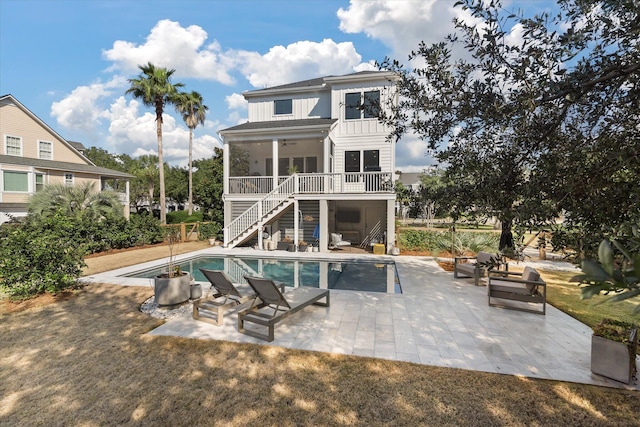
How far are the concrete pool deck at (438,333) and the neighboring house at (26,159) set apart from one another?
819 inches

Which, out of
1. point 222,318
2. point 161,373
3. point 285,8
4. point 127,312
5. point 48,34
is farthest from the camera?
point 48,34

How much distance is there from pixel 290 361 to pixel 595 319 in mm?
6611

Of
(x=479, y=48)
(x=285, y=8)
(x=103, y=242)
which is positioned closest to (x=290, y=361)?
(x=479, y=48)

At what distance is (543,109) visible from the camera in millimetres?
3145

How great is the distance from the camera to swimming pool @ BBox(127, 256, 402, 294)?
9.75m

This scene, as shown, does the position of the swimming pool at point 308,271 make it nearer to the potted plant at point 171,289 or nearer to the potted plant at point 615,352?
the potted plant at point 171,289

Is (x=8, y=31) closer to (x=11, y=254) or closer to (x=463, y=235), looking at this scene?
(x=11, y=254)

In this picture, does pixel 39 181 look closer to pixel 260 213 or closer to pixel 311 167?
pixel 260 213

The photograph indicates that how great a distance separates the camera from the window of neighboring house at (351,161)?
1764cm

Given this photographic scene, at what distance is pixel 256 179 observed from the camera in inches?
722

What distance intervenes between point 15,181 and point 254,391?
2762 cm

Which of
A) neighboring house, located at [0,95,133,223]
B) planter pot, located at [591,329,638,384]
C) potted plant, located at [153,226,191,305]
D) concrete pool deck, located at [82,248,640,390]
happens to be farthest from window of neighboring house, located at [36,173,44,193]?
planter pot, located at [591,329,638,384]

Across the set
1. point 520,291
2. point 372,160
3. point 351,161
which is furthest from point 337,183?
point 520,291

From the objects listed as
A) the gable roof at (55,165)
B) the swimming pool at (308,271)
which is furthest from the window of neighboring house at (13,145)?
the swimming pool at (308,271)
